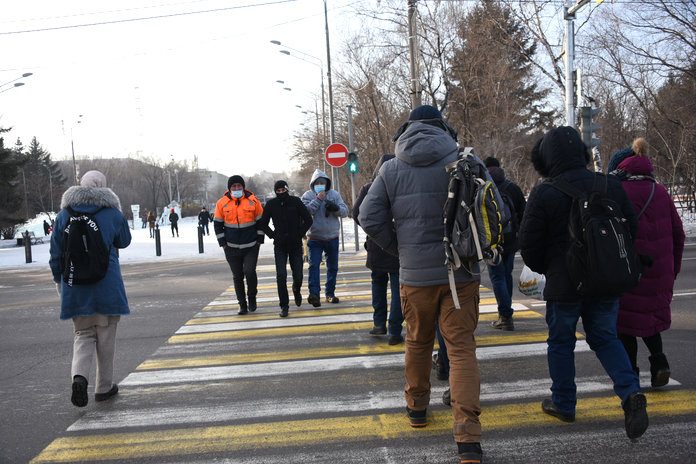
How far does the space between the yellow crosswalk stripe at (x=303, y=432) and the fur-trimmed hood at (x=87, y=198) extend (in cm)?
184

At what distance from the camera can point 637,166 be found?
14.6 ft

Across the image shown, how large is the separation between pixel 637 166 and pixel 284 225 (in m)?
4.95

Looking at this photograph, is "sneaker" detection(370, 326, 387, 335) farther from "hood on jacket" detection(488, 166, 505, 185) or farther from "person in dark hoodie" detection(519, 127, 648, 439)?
"person in dark hoodie" detection(519, 127, 648, 439)

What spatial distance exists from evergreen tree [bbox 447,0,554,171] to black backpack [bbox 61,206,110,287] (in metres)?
24.2

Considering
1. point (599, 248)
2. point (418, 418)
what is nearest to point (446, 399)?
point (418, 418)

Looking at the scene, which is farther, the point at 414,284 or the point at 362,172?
the point at 362,172

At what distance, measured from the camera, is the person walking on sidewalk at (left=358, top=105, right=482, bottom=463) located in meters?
3.55

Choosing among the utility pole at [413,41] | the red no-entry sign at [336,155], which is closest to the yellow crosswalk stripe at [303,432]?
the utility pole at [413,41]

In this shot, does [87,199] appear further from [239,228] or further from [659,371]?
[659,371]

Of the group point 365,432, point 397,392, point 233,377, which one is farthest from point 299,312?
point 365,432

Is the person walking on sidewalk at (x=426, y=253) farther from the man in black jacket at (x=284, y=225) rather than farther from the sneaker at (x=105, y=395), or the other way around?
the man in black jacket at (x=284, y=225)

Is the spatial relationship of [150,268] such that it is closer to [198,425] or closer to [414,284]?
[198,425]

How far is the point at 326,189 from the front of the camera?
8984mm

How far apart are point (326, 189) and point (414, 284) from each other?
5.40 meters
